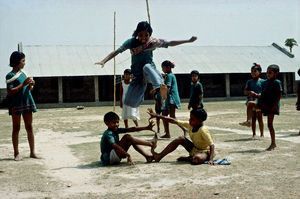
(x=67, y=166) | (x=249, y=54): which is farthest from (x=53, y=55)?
(x=67, y=166)

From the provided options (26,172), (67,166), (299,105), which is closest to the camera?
(26,172)

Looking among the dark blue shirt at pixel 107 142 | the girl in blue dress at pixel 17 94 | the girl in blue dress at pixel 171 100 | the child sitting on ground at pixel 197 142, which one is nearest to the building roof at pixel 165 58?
the girl in blue dress at pixel 171 100

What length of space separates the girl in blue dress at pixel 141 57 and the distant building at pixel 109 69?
839 inches

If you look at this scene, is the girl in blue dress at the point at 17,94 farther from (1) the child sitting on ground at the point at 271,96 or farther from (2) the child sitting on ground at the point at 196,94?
(1) the child sitting on ground at the point at 271,96

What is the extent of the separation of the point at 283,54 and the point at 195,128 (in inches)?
1289

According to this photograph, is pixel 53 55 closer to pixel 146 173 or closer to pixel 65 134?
pixel 65 134

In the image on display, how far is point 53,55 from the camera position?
30.3 m

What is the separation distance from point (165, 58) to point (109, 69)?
5.37 metres

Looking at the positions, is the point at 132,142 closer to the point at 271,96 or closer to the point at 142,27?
the point at 142,27

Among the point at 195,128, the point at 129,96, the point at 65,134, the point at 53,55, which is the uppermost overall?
the point at 53,55

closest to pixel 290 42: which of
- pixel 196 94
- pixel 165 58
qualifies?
pixel 165 58

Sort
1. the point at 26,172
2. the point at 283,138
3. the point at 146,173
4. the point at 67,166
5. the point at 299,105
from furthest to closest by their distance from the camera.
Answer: the point at 299,105, the point at 283,138, the point at 67,166, the point at 26,172, the point at 146,173

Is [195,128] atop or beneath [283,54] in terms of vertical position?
beneath

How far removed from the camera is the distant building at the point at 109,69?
27.9 m
